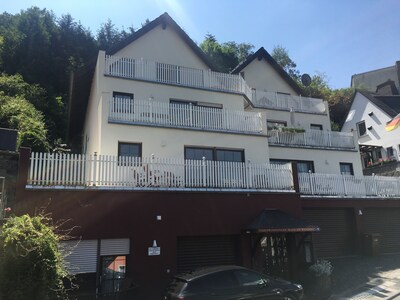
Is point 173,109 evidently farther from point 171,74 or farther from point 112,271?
point 112,271

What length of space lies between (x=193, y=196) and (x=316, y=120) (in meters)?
14.9

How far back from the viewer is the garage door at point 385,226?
62.0ft

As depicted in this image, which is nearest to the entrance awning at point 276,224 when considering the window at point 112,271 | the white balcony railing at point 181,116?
the window at point 112,271

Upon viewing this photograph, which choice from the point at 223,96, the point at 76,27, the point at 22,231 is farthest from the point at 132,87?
the point at 76,27

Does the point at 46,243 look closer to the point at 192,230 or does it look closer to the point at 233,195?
the point at 192,230

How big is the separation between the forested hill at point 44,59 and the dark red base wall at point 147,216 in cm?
1368

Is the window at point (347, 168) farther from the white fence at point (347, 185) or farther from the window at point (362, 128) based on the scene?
the window at point (362, 128)

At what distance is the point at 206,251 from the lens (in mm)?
13398

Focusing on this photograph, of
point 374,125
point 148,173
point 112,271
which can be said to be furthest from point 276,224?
point 374,125

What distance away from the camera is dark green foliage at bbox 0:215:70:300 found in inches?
296

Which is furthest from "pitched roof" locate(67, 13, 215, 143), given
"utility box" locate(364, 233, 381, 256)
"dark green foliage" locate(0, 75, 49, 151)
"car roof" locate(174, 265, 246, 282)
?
"car roof" locate(174, 265, 246, 282)

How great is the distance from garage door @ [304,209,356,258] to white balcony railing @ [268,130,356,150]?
15.8ft

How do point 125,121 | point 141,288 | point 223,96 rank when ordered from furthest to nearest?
1. point 223,96
2. point 125,121
3. point 141,288

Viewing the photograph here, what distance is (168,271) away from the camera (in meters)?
12.0
